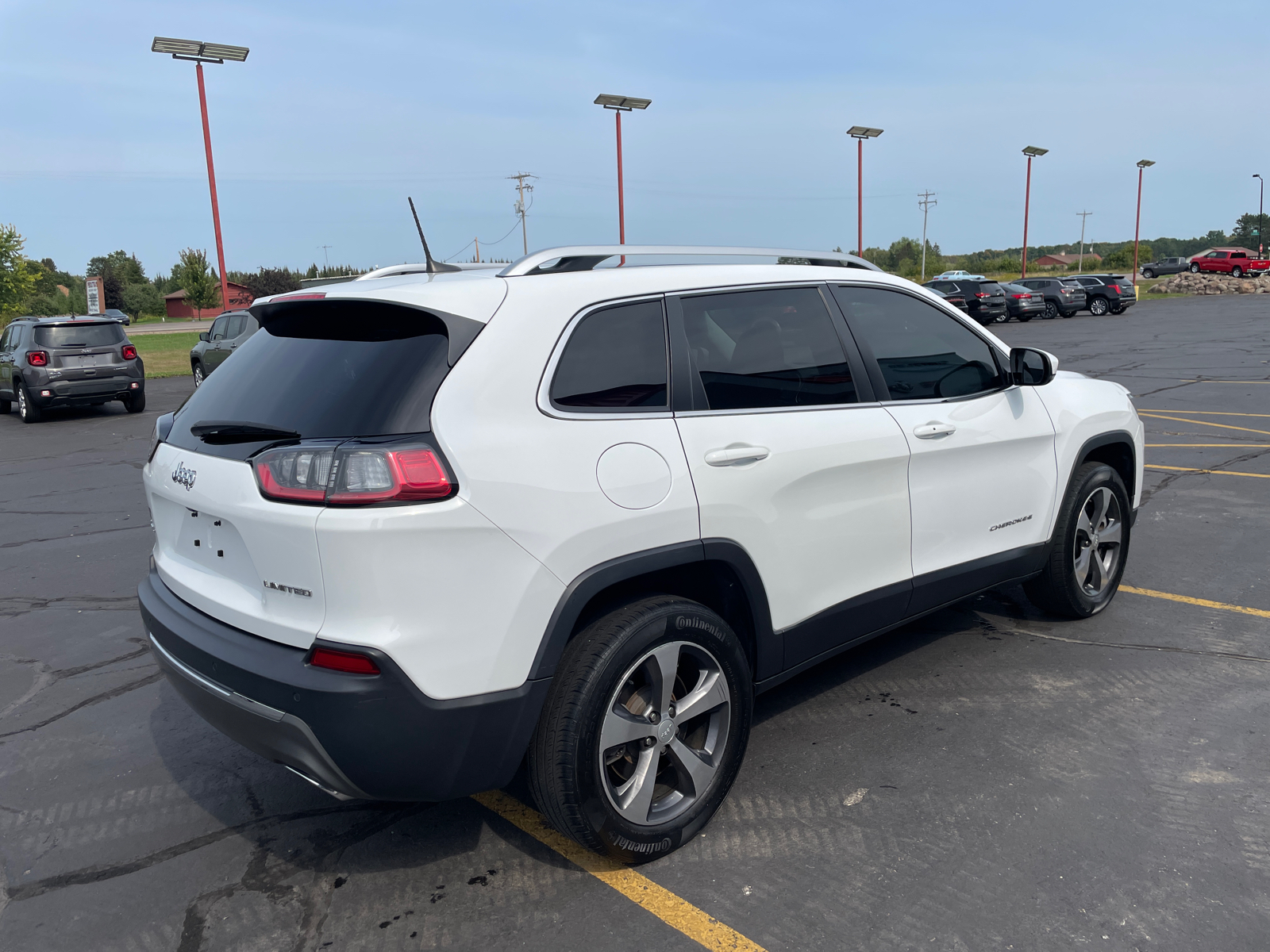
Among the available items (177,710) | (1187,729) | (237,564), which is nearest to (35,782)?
(177,710)

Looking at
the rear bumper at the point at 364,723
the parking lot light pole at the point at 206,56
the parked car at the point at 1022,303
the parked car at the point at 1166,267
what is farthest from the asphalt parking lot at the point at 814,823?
the parked car at the point at 1166,267

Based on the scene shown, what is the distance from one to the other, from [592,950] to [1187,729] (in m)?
→ 2.50

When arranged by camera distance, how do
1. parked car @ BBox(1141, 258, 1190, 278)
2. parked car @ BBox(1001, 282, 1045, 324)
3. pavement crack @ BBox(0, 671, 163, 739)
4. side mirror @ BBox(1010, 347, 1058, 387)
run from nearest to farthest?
1. pavement crack @ BBox(0, 671, 163, 739)
2. side mirror @ BBox(1010, 347, 1058, 387)
3. parked car @ BBox(1001, 282, 1045, 324)
4. parked car @ BBox(1141, 258, 1190, 278)

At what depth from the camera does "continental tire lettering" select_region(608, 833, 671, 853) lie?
2783 mm

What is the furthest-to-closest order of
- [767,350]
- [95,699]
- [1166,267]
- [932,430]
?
[1166,267] → [95,699] → [932,430] → [767,350]

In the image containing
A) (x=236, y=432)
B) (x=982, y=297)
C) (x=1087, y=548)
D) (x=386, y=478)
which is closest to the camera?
(x=386, y=478)

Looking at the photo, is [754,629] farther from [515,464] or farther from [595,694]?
[515,464]

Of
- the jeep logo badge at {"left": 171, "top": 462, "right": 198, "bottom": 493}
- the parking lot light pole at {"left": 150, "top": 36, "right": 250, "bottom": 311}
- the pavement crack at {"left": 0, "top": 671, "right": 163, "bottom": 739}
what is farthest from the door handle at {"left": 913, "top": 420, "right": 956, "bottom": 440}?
the parking lot light pole at {"left": 150, "top": 36, "right": 250, "bottom": 311}

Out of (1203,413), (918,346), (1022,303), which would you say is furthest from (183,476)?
(1022,303)

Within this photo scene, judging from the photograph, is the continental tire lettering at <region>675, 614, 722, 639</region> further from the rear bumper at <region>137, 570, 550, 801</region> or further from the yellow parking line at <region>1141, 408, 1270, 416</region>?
the yellow parking line at <region>1141, 408, 1270, 416</region>

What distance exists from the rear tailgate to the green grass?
17.3 metres

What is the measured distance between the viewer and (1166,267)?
71.6 m

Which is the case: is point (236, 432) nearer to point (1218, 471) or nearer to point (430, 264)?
point (430, 264)

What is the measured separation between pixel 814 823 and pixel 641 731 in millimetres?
733
